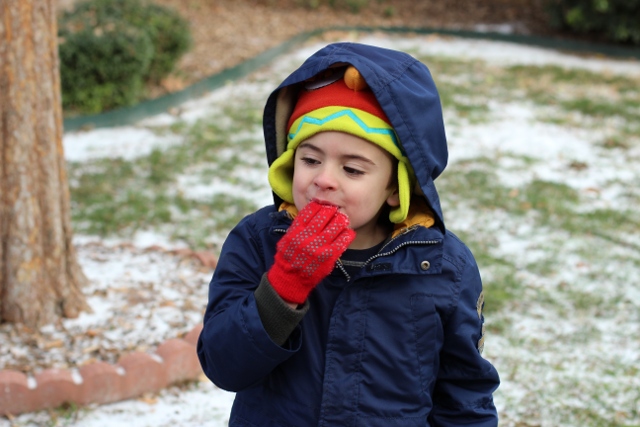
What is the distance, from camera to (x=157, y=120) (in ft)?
24.3

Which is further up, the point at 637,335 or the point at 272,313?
the point at 272,313

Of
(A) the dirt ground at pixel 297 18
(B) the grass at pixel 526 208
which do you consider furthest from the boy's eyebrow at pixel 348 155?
(A) the dirt ground at pixel 297 18

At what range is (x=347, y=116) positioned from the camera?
1820mm

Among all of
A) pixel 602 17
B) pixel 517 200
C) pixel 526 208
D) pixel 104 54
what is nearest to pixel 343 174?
pixel 526 208

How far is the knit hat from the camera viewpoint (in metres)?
1.82

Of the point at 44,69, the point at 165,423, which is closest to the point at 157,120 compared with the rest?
the point at 44,69

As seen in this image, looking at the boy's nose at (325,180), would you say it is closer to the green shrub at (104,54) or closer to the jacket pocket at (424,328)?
the jacket pocket at (424,328)

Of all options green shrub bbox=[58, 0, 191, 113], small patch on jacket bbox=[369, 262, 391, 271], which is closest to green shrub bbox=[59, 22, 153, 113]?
green shrub bbox=[58, 0, 191, 113]

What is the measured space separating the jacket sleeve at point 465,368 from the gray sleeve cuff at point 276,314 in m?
0.40

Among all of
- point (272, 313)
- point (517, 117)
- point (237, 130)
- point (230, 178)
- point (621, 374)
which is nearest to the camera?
point (272, 313)

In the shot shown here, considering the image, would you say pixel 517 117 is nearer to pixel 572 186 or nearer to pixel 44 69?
pixel 572 186

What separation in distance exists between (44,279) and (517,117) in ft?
17.4

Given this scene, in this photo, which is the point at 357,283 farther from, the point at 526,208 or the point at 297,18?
the point at 297,18

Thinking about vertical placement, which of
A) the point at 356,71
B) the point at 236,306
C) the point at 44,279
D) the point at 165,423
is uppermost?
the point at 356,71
